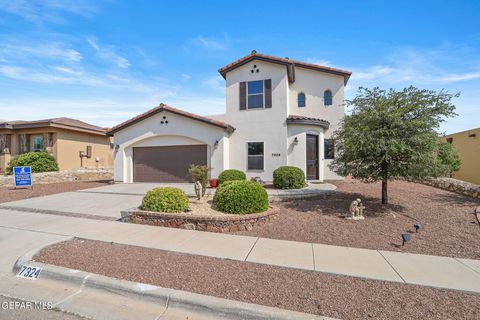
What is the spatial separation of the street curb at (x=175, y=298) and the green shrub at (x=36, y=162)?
658 inches

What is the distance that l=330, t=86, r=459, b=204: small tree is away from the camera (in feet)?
23.4

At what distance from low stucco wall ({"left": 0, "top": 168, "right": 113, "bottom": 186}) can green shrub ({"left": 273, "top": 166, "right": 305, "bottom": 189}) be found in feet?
50.0

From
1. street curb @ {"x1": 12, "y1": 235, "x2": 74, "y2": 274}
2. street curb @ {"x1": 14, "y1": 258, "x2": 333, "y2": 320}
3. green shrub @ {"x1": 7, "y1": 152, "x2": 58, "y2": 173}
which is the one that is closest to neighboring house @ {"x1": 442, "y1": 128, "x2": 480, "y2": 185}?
street curb @ {"x1": 14, "y1": 258, "x2": 333, "y2": 320}

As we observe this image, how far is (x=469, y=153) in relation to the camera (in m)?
16.1

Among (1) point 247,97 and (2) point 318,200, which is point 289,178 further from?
(1) point 247,97

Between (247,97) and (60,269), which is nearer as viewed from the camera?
(60,269)

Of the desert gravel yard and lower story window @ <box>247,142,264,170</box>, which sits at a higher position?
lower story window @ <box>247,142,264,170</box>

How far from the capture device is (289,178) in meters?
10.9

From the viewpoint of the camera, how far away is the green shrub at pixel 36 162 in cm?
1661

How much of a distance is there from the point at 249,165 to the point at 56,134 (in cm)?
1543

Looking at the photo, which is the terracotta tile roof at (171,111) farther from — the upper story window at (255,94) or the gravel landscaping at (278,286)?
the gravel landscaping at (278,286)

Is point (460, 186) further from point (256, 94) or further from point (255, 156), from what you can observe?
point (256, 94)

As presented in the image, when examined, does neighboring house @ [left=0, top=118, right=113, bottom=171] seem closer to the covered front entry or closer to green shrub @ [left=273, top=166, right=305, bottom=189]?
green shrub @ [left=273, top=166, right=305, bottom=189]

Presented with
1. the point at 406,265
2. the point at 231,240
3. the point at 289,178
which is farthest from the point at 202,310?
the point at 289,178
